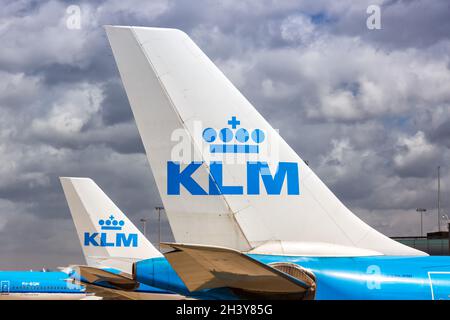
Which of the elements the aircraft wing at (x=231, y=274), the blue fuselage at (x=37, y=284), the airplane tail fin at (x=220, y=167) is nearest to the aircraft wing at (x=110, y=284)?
the blue fuselage at (x=37, y=284)

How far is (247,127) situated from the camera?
1351 centimetres

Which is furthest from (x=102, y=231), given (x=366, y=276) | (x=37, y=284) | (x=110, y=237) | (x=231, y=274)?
(x=231, y=274)

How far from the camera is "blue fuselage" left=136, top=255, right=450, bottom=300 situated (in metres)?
11.6

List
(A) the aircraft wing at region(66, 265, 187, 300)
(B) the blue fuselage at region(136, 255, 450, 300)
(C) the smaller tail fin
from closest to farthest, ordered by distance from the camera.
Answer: (B) the blue fuselage at region(136, 255, 450, 300) → (A) the aircraft wing at region(66, 265, 187, 300) → (C) the smaller tail fin

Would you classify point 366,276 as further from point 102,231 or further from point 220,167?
point 102,231

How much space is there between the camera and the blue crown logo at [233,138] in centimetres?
1305

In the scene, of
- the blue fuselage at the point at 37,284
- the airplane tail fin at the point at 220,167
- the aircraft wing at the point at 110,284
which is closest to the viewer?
the airplane tail fin at the point at 220,167

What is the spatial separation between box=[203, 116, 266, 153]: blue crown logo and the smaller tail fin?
Result: 24428 mm

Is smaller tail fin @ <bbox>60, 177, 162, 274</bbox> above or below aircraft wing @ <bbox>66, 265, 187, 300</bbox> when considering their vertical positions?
above

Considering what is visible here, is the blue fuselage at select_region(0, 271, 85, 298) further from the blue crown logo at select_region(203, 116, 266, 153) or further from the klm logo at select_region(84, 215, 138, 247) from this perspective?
the blue crown logo at select_region(203, 116, 266, 153)

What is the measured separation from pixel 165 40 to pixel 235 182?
3.39 metres

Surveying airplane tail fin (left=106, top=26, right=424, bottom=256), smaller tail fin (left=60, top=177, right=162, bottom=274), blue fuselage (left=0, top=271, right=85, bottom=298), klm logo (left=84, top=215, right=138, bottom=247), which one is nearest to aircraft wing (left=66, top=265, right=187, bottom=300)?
smaller tail fin (left=60, top=177, right=162, bottom=274)

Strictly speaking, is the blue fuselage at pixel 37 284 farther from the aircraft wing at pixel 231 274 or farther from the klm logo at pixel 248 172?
the aircraft wing at pixel 231 274
